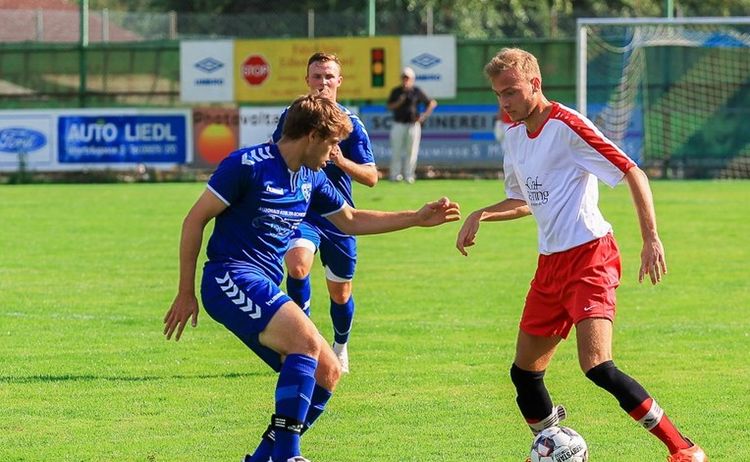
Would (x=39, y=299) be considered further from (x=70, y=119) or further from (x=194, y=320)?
(x=70, y=119)

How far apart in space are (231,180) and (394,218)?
1052 mm

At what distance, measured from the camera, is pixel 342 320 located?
9.09 metres

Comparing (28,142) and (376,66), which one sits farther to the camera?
(376,66)

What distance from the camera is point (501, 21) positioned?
3747 cm

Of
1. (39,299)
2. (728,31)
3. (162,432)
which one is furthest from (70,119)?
(162,432)

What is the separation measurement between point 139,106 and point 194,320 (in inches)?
952

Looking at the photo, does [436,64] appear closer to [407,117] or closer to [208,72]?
[407,117]

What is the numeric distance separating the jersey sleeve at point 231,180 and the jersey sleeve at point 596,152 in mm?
1451

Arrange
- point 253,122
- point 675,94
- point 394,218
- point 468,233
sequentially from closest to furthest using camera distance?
point 468,233 < point 394,218 < point 253,122 < point 675,94

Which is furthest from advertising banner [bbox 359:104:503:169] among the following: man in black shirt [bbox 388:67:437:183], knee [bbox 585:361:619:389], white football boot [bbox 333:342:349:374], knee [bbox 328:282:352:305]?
knee [bbox 585:361:619:389]

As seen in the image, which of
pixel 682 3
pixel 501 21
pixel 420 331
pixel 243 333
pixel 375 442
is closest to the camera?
pixel 243 333

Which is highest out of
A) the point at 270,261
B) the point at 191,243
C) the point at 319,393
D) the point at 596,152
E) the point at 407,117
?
the point at 596,152

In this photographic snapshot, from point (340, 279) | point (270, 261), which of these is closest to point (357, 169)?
point (340, 279)

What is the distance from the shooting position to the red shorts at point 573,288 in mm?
6062
